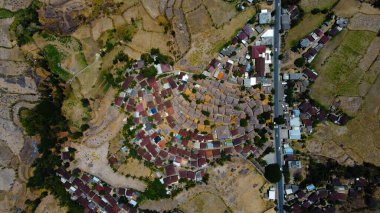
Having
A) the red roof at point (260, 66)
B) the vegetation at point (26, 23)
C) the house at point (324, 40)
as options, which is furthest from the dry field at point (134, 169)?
the house at point (324, 40)

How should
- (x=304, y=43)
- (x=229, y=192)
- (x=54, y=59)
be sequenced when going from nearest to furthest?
(x=304, y=43)
(x=229, y=192)
(x=54, y=59)

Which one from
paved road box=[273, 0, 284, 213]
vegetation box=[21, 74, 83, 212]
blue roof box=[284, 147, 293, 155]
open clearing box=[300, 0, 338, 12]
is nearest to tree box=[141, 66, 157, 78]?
vegetation box=[21, 74, 83, 212]

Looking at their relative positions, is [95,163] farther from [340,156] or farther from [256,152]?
[340,156]

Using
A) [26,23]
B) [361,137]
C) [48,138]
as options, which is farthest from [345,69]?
[26,23]

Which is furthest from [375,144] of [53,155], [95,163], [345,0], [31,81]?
[31,81]

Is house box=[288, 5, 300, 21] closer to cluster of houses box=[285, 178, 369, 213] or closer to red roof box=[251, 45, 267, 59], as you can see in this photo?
red roof box=[251, 45, 267, 59]

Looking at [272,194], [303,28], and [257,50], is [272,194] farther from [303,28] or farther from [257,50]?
[303,28]
